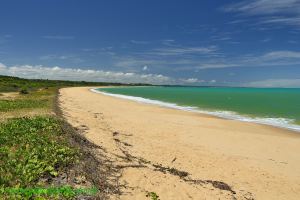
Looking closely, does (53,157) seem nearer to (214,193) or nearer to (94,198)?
(94,198)

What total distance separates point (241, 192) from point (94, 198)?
460cm

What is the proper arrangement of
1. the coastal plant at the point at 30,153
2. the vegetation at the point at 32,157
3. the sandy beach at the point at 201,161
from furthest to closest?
the sandy beach at the point at 201,161 < the coastal plant at the point at 30,153 < the vegetation at the point at 32,157

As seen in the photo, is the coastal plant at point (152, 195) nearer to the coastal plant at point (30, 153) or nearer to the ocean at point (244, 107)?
the coastal plant at point (30, 153)

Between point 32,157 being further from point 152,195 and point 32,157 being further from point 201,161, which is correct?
point 201,161

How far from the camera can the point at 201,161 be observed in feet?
43.2

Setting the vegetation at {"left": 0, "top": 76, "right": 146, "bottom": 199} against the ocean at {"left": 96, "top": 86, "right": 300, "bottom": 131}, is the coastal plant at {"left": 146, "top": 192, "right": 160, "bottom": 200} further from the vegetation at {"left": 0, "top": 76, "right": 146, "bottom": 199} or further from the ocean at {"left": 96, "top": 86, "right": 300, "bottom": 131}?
the ocean at {"left": 96, "top": 86, "right": 300, "bottom": 131}

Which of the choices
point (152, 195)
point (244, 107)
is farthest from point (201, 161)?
point (244, 107)

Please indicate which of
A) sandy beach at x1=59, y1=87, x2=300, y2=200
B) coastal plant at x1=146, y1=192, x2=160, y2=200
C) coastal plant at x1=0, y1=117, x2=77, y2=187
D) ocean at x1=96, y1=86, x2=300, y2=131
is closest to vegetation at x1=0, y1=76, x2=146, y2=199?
coastal plant at x1=0, y1=117, x2=77, y2=187

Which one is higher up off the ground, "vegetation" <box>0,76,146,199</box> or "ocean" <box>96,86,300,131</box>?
"vegetation" <box>0,76,146,199</box>

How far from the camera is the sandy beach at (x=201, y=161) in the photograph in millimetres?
10000

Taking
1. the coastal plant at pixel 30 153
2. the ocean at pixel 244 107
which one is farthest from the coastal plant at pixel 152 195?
the ocean at pixel 244 107

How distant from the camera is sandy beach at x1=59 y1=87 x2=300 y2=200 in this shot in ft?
32.8

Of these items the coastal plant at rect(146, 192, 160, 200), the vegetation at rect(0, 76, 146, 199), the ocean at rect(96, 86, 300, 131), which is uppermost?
the vegetation at rect(0, 76, 146, 199)

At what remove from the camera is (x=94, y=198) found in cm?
783
